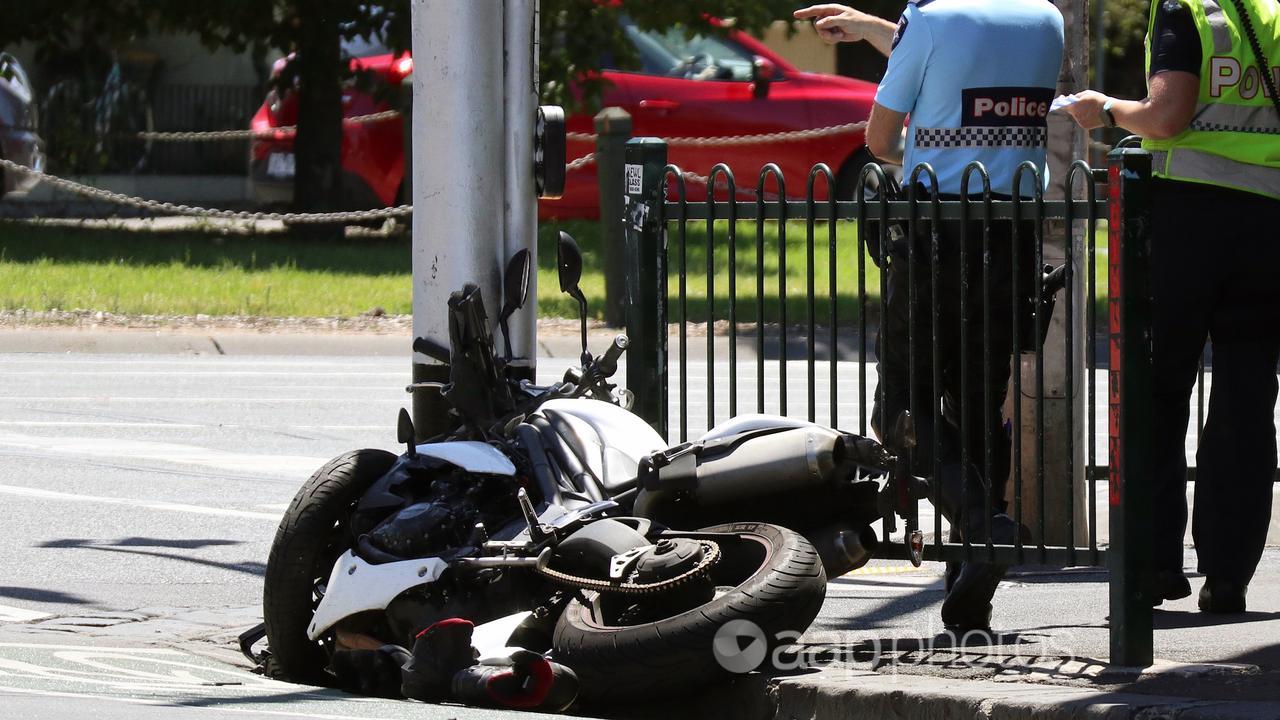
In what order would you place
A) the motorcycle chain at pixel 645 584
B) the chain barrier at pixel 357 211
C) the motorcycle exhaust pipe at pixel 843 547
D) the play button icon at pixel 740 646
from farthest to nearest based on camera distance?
1. the chain barrier at pixel 357 211
2. the motorcycle exhaust pipe at pixel 843 547
3. the motorcycle chain at pixel 645 584
4. the play button icon at pixel 740 646

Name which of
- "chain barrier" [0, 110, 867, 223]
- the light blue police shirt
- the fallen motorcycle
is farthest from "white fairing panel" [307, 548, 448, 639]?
"chain barrier" [0, 110, 867, 223]

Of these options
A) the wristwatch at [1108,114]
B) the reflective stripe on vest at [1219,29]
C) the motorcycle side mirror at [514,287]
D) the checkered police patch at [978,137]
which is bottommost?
the motorcycle side mirror at [514,287]

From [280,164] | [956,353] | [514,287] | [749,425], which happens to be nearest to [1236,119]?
[956,353]

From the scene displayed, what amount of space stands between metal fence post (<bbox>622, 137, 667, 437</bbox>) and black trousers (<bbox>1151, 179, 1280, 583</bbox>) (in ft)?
4.76

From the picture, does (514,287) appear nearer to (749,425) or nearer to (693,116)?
(749,425)

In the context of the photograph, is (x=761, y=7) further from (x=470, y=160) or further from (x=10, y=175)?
(x=470, y=160)

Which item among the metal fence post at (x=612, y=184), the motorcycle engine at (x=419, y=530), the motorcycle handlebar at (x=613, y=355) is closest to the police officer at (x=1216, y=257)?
the motorcycle handlebar at (x=613, y=355)

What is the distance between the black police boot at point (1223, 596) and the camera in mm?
6133

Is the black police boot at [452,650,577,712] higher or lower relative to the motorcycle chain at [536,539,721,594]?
lower

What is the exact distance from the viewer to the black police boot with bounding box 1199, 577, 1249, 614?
20.1 ft

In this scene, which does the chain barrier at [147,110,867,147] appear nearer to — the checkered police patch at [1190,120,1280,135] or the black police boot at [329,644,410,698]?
the checkered police patch at [1190,120,1280,135]

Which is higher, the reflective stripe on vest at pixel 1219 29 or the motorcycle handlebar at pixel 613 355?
the reflective stripe on vest at pixel 1219 29

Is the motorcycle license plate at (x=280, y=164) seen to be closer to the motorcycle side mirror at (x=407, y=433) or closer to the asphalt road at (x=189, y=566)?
the asphalt road at (x=189, y=566)

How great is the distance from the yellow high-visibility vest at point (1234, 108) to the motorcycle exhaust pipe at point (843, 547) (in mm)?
1409
